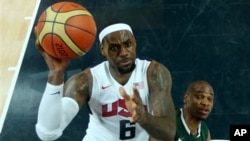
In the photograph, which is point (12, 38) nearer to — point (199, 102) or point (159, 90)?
point (199, 102)

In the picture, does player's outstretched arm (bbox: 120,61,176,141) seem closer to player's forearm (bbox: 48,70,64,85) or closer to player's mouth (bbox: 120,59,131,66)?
player's mouth (bbox: 120,59,131,66)

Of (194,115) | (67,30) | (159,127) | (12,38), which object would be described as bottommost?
(194,115)

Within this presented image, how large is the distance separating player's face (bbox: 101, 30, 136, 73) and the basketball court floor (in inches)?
52.0

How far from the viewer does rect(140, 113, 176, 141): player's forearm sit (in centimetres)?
246

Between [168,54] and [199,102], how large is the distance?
3.56 feet

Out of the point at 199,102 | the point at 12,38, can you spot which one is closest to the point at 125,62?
the point at 199,102

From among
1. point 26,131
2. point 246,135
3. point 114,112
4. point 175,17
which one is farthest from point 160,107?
point 175,17

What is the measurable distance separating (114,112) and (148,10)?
188 cm

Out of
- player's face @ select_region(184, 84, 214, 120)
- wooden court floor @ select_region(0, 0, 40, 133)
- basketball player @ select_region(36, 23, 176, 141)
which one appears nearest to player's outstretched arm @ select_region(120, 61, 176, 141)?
basketball player @ select_region(36, 23, 176, 141)

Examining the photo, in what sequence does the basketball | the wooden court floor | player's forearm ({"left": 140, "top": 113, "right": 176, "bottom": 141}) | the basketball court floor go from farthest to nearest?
the wooden court floor, the basketball court floor, the basketball, player's forearm ({"left": 140, "top": 113, "right": 176, "bottom": 141})

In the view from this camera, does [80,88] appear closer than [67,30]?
No

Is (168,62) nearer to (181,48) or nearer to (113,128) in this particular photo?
(181,48)

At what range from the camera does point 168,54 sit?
4340 mm

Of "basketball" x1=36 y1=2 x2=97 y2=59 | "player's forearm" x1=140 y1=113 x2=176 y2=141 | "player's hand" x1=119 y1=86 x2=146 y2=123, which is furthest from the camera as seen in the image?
"basketball" x1=36 y1=2 x2=97 y2=59
